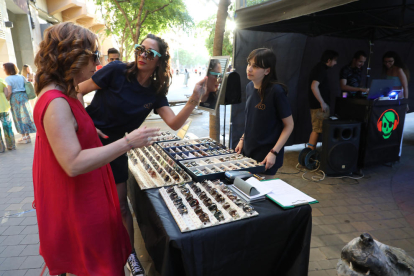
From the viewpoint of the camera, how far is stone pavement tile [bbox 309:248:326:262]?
2564mm

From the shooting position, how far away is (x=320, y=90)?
4844mm

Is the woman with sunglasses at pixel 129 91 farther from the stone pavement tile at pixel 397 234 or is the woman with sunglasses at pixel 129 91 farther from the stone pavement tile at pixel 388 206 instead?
the stone pavement tile at pixel 388 206

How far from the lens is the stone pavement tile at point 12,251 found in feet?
8.77

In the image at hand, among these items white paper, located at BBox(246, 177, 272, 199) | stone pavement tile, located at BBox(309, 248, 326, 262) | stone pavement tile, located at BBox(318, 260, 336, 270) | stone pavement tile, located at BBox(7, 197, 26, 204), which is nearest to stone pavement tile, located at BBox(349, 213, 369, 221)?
stone pavement tile, located at BBox(309, 248, 326, 262)

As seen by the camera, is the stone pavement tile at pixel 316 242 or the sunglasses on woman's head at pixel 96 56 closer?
the sunglasses on woman's head at pixel 96 56

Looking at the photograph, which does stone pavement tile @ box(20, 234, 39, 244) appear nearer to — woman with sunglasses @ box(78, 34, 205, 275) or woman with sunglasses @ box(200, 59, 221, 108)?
woman with sunglasses @ box(78, 34, 205, 275)

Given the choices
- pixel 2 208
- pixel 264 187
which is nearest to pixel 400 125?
pixel 264 187

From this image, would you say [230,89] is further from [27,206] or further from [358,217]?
[27,206]

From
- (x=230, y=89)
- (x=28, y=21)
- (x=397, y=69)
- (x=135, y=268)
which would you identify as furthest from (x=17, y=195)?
(x=28, y=21)

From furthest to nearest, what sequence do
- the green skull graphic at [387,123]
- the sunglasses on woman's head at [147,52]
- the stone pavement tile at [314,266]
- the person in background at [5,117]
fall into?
the person in background at [5,117]
the green skull graphic at [387,123]
the stone pavement tile at [314,266]
the sunglasses on woman's head at [147,52]

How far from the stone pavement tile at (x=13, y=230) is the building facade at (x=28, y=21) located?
2.38m

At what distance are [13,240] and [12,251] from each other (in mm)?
231

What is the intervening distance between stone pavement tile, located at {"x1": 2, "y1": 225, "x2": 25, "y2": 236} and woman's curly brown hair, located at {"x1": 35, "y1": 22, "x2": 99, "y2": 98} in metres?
2.65

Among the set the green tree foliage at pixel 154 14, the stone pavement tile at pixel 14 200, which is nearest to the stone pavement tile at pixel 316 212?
the stone pavement tile at pixel 14 200
